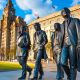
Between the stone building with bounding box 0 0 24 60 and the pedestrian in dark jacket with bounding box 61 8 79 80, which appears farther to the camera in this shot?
the stone building with bounding box 0 0 24 60

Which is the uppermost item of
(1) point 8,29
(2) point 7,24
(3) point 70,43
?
(2) point 7,24

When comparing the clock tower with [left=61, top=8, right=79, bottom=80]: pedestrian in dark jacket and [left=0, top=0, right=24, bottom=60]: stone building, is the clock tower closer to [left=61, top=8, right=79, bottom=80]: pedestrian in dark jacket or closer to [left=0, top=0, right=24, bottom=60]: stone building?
[left=0, top=0, right=24, bottom=60]: stone building

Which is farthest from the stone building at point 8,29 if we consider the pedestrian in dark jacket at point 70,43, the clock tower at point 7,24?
the pedestrian in dark jacket at point 70,43

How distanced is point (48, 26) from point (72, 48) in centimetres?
9462

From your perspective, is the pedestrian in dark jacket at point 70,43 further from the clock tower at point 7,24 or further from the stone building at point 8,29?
the clock tower at point 7,24

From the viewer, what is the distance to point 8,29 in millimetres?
153875

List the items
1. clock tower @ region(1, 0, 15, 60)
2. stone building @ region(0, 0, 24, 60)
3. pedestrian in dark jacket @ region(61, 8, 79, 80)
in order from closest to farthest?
pedestrian in dark jacket @ region(61, 8, 79, 80) → stone building @ region(0, 0, 24, 60) → clock tower @ region(1, 0, 15, 60)

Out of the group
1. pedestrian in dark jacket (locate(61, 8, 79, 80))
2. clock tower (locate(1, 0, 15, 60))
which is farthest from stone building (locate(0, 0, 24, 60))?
pedestrian in dark jacket (locate(61, 8, 79, 80))

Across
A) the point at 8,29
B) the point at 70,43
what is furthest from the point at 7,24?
the point at 70,43

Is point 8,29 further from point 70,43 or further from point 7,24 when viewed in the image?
point 70,43

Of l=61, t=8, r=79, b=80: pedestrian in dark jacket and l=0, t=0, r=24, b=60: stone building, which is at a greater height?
l=0, t=0, r=24, b=60: stone building

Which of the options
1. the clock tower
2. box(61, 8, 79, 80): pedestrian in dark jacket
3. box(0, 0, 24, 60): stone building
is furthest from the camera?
the clock tower

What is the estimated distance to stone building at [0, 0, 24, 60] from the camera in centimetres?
14525

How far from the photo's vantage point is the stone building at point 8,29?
477 feet
